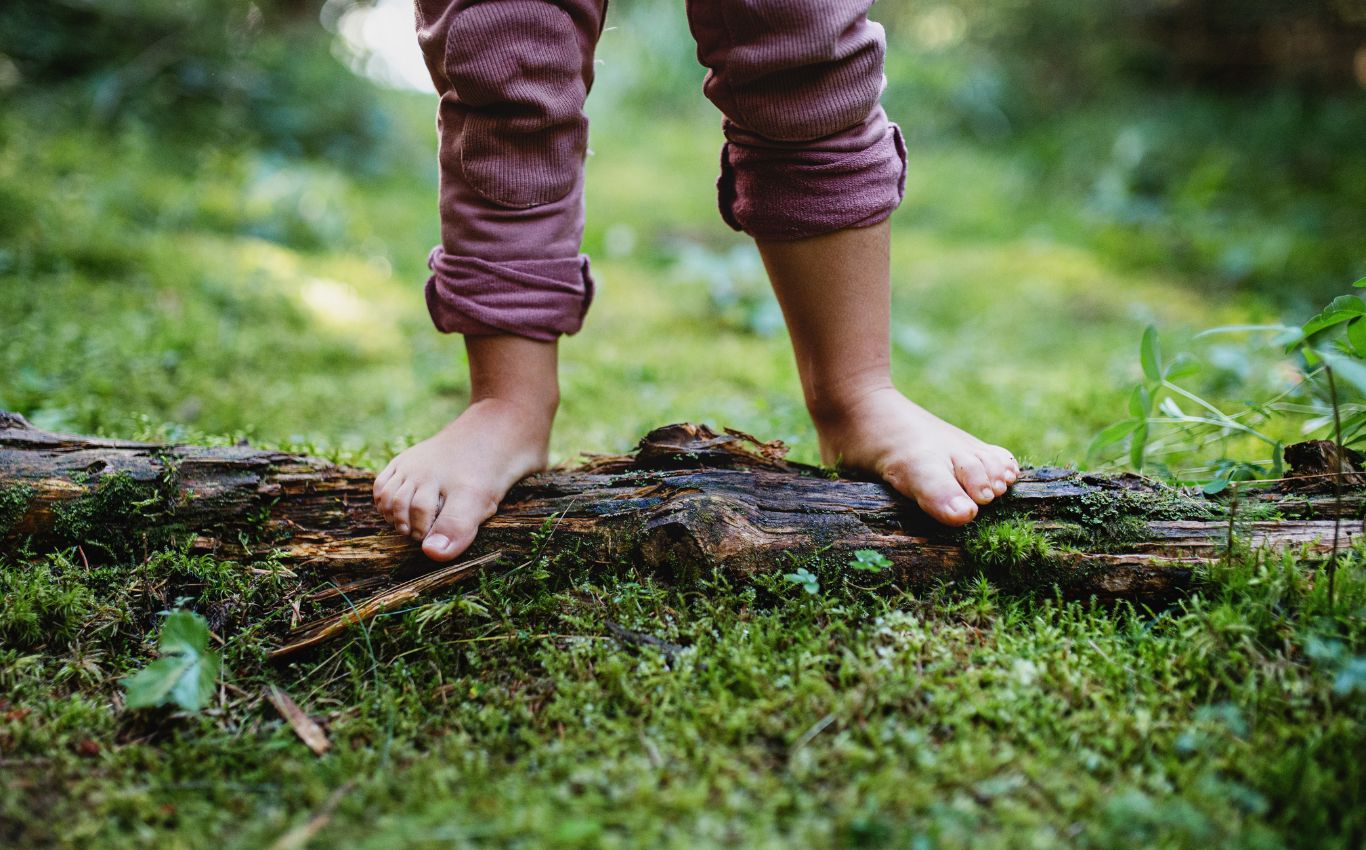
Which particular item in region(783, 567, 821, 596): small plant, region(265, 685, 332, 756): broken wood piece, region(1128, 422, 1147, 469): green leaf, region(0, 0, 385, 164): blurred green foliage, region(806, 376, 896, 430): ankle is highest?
region(0, 0, 385, 164): blurred green foliage

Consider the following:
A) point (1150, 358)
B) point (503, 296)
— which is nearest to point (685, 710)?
point (503, 296)

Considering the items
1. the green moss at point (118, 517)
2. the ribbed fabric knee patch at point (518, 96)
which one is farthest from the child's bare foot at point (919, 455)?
the green moss at point (118, 517)

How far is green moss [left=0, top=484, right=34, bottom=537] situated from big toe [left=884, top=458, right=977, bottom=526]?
1.34 meters

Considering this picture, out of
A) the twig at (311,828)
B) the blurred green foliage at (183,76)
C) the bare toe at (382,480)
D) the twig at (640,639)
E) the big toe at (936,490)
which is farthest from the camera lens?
the blurred green foliage at (183,76)

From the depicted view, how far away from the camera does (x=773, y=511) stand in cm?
126

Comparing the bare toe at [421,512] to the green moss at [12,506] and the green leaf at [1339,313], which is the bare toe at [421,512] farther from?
the green leaf at [1339,313]

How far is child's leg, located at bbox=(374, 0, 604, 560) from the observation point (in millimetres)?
1271

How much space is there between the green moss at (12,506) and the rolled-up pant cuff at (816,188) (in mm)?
1212

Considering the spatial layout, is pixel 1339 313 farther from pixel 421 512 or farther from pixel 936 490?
pixel 421 512

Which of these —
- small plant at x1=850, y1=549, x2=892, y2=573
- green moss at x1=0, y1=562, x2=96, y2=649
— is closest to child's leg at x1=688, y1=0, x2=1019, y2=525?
small plant at x1=850, y1=549, x2=892, y2=573

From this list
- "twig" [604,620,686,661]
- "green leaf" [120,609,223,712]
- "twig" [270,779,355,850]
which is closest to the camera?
"twig" [270,779,355,850]

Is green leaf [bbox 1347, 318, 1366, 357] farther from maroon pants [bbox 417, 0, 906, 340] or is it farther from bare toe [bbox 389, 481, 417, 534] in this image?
bare toe [bbox 389, 481, 417, 534]

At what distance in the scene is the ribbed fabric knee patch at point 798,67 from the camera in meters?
1.19

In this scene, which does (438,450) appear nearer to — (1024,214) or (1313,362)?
(1313,362)
